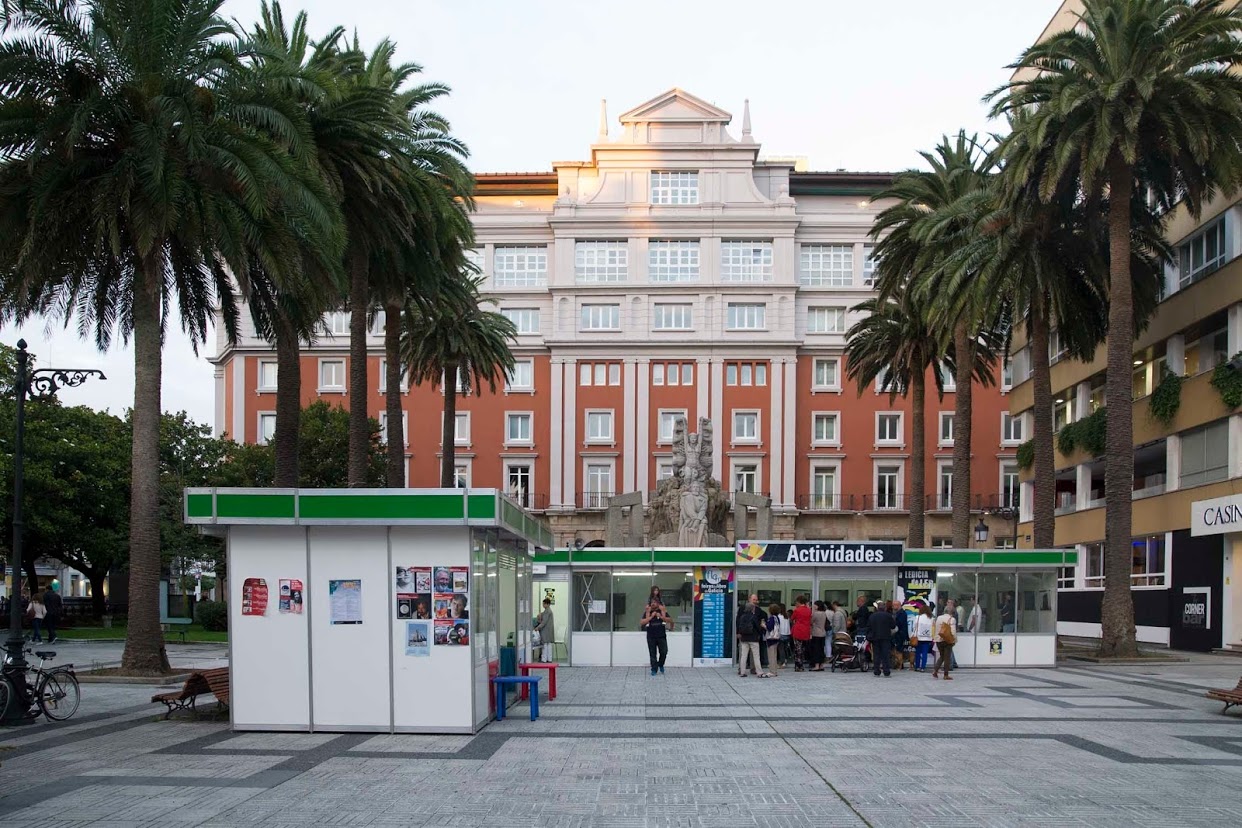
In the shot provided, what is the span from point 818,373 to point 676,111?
18.6 metres

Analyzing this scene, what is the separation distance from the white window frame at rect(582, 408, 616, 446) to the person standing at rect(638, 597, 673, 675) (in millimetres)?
45250

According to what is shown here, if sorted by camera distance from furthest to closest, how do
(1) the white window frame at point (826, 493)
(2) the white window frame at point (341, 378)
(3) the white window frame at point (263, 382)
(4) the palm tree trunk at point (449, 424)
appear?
(3) the white window frame at point (263, 382) < (2) the white window frame at point (341, 378) < (1) the white window frame at point (826, 493) < (4) the palm tree trunk at point (449, 424)

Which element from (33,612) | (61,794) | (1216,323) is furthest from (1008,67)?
(33,612)

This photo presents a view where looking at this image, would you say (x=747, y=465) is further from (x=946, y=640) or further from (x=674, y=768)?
(x=674, y=768)

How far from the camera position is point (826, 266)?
242 ft

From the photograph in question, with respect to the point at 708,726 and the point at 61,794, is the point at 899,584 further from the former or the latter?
the point at 61,794

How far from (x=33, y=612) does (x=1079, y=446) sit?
38.6 meters

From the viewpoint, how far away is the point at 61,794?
11453 mm

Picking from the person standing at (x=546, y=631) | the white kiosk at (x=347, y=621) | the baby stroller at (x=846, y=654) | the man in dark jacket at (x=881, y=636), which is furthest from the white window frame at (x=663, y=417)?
the white kiosk at (x=347, y=621)

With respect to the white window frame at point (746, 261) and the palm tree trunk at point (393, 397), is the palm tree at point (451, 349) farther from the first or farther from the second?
the white window frame at point (746, 261)

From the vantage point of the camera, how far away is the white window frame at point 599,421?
7212 cm

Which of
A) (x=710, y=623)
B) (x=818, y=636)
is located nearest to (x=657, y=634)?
(x=710, y=623)

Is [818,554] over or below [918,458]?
below

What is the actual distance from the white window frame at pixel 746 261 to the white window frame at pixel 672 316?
288 cm
